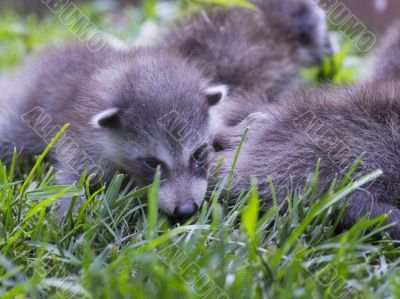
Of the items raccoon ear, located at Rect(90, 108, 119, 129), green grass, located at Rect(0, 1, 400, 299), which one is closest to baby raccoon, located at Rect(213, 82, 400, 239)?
green grass, located at Rect(0, 1, 400, 299)

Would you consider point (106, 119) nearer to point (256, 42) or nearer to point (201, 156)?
point (201, 156)

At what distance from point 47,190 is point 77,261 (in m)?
0.65

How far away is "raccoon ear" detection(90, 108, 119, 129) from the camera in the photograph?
12.1 feet

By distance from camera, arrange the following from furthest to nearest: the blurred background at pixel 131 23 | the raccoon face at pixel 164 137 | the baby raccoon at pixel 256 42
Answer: the blurred background at pixel 131 23
the baby raccoon at pixel 256 42
the raccoon face at pixel 164 137

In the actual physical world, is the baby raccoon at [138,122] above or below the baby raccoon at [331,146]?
above

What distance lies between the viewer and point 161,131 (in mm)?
3631

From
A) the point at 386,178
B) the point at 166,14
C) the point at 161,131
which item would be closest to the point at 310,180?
the point at 386,178

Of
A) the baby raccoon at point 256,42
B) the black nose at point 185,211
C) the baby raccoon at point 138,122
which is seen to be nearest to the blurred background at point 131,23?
the baby raccoon at point 256,42

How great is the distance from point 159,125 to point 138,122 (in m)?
0.14

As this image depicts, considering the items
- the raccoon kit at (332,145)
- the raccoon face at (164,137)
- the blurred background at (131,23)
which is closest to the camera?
the raccoon kit at (332,145)

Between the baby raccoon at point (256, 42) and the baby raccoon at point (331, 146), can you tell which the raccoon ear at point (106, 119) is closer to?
the baby raccoon at point (331, 146)

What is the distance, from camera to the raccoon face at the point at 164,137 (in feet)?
11.9

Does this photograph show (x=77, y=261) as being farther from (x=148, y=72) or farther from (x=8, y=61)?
(x=8, y=61)

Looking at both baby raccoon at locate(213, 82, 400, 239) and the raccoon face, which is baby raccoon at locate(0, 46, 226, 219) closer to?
the raccoon face
